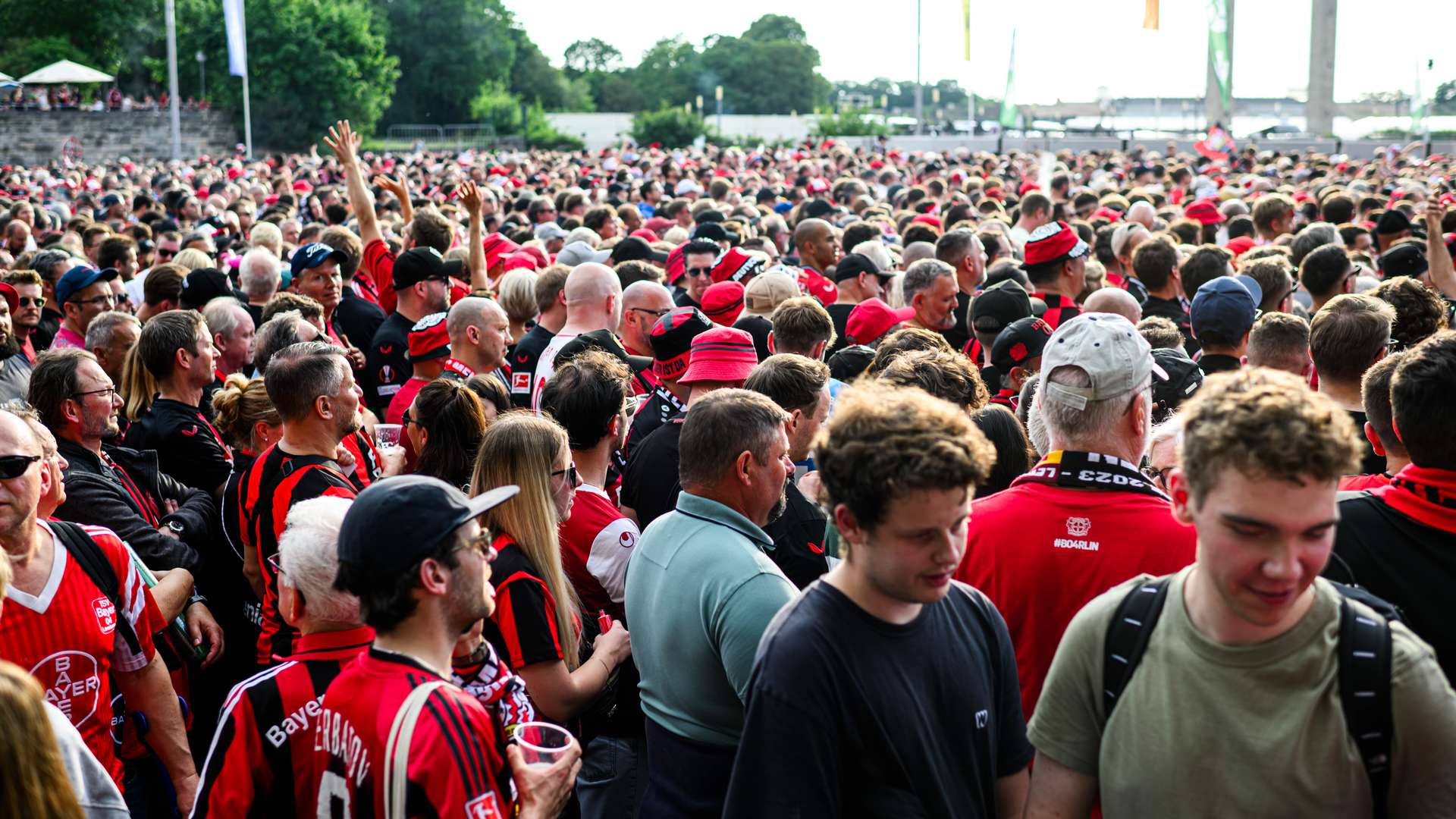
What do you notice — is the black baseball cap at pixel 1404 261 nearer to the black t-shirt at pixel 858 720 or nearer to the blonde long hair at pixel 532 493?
the blonde long hair at pixel 532 493

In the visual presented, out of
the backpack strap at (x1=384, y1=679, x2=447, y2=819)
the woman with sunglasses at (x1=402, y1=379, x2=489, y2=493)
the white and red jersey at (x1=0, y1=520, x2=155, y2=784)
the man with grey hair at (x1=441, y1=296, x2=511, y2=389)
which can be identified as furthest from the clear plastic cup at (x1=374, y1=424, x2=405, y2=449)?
the backpack strap at (x1=384, y1=679, x2=447, y2=819)

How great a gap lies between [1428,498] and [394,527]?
250 centimetres

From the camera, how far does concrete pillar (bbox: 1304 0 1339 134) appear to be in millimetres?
48500

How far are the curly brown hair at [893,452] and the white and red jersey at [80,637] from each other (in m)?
2.35

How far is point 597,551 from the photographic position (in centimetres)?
435

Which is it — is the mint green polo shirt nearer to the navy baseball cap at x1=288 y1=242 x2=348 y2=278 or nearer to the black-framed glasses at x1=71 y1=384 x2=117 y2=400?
the black-framed glasses at x1=71 y1=384 x2=117 y2=400

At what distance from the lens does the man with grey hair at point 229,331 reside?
673 cm

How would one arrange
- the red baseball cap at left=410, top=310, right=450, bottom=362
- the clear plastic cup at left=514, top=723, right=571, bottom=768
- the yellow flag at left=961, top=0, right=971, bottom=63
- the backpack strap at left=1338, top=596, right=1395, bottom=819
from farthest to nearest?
the yellow flag at left=961, top=0, right=971, bottom=63 → the red baseball cap at left=410, top=310, right=450, bottom=362 → the clear plastic cup at left=514, top=723, right=571, bottom=768 → the backpack strap at left=1338, top=596, right=1395, bottom=819

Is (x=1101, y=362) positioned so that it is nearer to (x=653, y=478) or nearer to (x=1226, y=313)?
(x=653, y=478)

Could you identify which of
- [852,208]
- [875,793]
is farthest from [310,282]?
[852,208]

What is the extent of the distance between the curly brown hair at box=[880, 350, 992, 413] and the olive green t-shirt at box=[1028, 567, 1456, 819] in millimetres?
2130

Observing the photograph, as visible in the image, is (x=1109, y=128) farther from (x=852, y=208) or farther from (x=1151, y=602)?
(x=1151, y=602)

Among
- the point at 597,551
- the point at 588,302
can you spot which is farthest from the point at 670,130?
the point at 597,551

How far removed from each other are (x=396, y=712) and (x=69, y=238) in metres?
11.0
